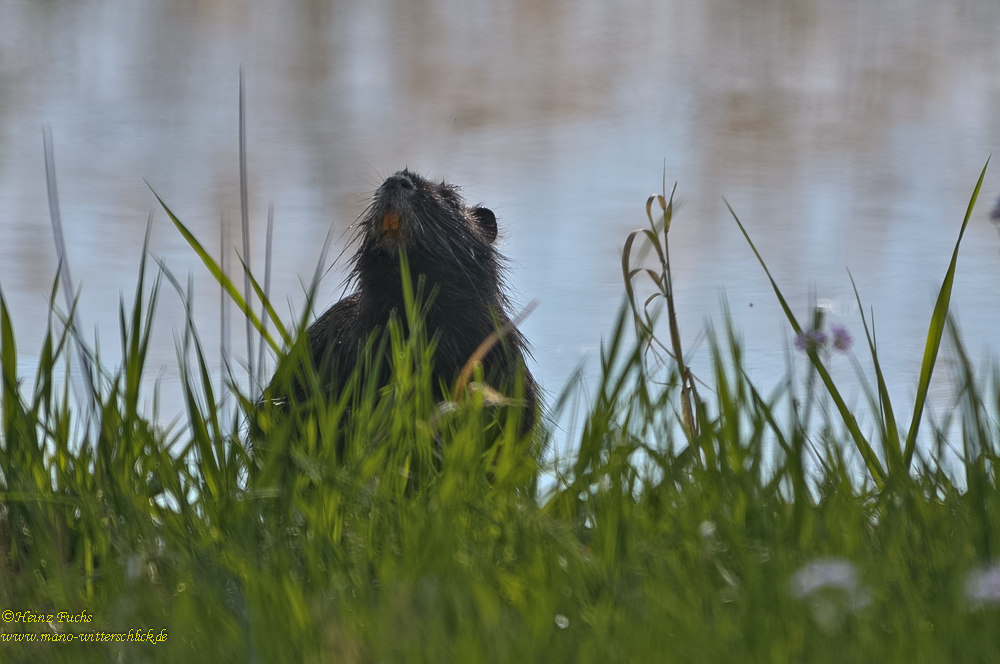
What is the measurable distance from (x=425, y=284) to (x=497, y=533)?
5.36 ft

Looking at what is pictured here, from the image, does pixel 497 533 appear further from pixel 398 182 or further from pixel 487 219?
pixel 487 219

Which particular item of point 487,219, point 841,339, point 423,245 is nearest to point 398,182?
point 423,245

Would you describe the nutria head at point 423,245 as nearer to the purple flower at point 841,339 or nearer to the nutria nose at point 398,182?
the nutria nose at point 398,182

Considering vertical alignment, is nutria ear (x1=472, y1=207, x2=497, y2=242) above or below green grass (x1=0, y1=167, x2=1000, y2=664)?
above

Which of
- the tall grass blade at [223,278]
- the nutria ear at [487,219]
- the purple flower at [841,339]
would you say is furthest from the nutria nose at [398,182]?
the purple flower at [841,339]

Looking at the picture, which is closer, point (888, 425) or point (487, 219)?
point (888, 425)

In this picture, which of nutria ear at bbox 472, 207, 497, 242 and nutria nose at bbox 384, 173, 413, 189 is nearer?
nutria nose at bbox 384, 173, 413, 189

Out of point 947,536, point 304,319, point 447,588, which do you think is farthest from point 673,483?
point 304,319

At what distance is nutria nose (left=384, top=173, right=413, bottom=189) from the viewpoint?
319cm

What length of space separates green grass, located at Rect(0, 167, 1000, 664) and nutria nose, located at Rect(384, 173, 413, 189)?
103 centimetres

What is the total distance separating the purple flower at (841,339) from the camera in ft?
6.50

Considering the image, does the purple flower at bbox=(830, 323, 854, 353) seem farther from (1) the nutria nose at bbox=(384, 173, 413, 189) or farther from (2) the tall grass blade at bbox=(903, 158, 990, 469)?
(1) the nutria nose at bbox=(384, 173, 413, 189)

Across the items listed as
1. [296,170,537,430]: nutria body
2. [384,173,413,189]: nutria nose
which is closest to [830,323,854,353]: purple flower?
[296,170,537,430]: nutria body

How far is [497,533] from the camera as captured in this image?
169 centimetres
